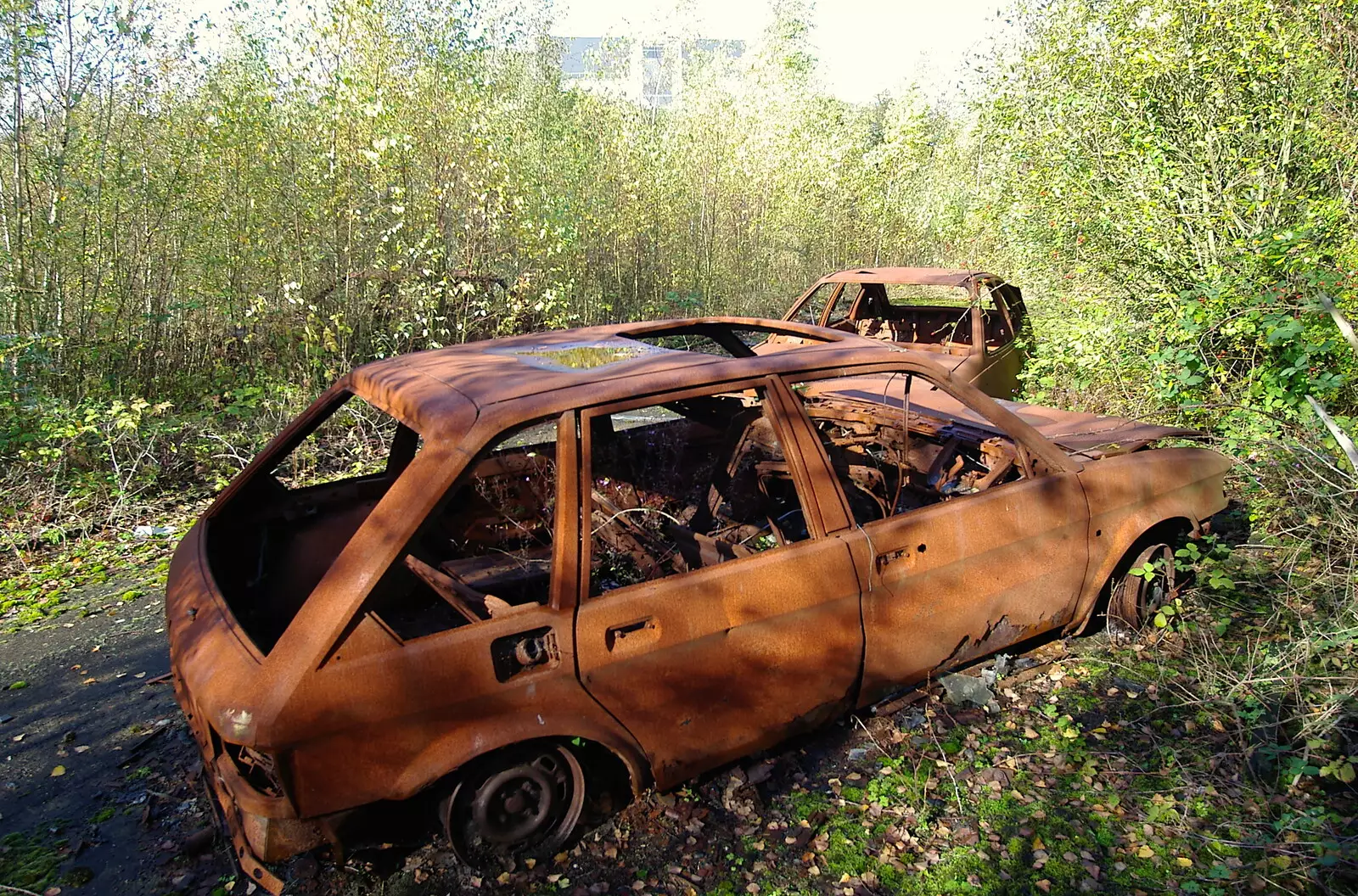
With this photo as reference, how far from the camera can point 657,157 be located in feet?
39.3

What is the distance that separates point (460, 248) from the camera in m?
8.72

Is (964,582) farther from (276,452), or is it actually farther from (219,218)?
(219,218)

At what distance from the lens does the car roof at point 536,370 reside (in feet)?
8.39

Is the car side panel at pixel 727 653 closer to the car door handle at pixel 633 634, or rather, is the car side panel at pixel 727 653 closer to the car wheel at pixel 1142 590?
the car door handle at pixel 633 634

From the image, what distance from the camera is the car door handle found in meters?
2.46

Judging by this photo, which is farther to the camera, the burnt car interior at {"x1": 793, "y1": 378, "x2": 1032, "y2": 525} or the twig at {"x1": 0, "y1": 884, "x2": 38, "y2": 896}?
the burnt car interior at {"x1": 793, "y1": 378, "x2": 1032, "y2": 525}

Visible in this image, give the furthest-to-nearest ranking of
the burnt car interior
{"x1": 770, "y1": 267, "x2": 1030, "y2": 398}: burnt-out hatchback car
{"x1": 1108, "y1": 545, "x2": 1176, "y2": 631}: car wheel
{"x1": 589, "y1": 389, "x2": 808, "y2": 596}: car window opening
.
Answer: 1. {"x1": 770, "y1": 267, "x2": 1030, "y2": 398}: burnt-out hatchback car
2. the burnt car interior
3. {"x1": 1108, "y1": 545, "x2": 1176, "y2": 631}: car wheel
4. {"x1": 589, "y1": 389, "x2": 808, "y2": 596}: car window opening

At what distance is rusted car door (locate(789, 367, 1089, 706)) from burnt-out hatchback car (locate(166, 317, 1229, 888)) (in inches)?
0.4

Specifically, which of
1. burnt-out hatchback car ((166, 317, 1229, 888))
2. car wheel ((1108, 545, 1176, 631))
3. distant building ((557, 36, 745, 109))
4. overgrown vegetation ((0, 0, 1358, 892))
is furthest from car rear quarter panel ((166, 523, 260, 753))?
distant building ((557, 36, 745, 109))

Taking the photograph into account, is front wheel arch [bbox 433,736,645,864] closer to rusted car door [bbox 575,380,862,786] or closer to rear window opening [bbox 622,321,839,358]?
rusted car door [bbox 575,380,862,786]

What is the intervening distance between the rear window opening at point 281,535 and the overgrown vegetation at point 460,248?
2.28 metres

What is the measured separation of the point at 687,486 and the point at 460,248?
227 inches

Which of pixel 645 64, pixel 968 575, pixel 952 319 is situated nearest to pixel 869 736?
pixel 968 575

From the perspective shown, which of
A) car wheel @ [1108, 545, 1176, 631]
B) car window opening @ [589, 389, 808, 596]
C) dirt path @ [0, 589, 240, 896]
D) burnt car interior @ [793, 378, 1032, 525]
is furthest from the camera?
burnt car interior @ [793, 378, 1032, 525]
